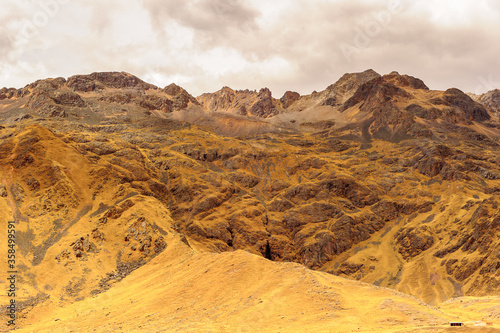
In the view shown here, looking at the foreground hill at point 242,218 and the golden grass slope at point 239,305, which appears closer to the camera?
the golden grass slope at point 239,305

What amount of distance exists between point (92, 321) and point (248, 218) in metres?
93.6

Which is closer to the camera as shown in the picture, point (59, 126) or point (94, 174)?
point (94, 174)

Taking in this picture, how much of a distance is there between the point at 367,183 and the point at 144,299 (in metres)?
131

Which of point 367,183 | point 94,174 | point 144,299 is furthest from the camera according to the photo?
point 367,183

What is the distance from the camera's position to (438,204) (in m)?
150

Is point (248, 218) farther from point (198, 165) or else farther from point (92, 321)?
point (92, 321)

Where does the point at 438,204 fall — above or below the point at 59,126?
below

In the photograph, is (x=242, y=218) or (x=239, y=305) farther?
(x=242, y=218)

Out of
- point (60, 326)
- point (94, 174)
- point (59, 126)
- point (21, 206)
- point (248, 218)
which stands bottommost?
point (60, 326)

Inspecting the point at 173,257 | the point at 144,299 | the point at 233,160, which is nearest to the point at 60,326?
the point at 144,299

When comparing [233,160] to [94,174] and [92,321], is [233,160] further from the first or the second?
[92,321]

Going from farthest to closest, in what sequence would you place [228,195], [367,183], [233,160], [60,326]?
[233,160], [367,183], [228,195], [60,326]

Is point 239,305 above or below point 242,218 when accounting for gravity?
below

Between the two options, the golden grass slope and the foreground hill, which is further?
the foreground hill
